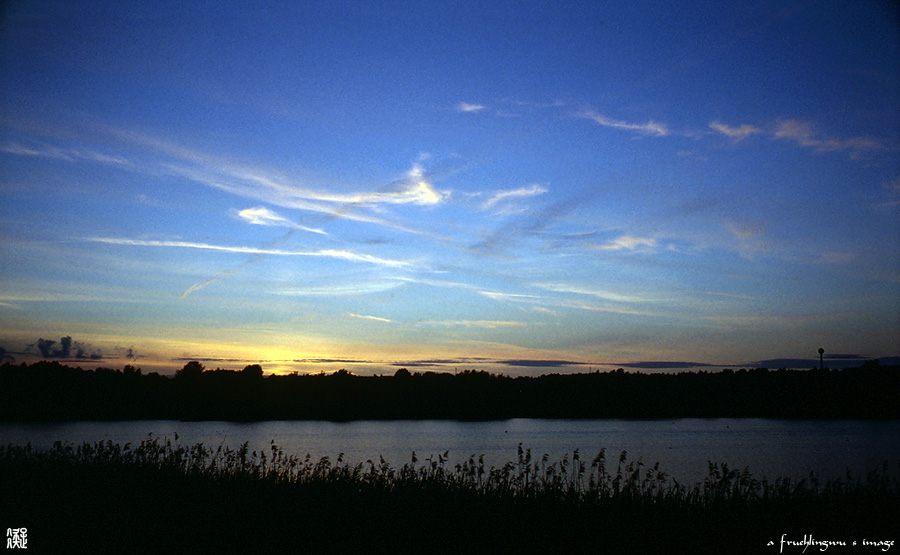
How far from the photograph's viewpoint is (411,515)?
1109 cm

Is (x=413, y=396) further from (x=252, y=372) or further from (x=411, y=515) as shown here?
(x=411, y=515)

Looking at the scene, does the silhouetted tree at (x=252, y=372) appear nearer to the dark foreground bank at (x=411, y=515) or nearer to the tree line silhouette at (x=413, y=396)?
the tree line silhouette at (x=413, y=396)

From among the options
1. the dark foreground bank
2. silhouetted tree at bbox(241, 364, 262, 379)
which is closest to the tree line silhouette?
silhouetted tree at bbox(241, 364, 262, 379)

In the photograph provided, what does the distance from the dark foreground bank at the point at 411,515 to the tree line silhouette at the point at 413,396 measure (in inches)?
4412

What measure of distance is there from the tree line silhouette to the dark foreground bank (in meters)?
112

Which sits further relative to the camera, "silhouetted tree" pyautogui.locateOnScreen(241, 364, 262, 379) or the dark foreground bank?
"silhouetted tree" pyautogui.locateOnScreen(241, 364, 262, 379)

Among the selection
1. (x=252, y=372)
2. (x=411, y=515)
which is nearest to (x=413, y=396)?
(x=252, y=372)

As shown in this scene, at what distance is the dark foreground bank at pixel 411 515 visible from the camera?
9828 mm

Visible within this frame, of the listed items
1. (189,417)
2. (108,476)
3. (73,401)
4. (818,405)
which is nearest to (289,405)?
(189,417)

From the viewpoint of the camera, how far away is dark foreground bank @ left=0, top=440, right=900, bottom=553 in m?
9.83

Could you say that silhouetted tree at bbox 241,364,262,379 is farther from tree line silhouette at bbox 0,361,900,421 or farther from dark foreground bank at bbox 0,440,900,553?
dark foreground bank at bbox 0,440,900,553

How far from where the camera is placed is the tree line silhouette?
108 m

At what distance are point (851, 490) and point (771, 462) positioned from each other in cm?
2692

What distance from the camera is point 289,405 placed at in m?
132
